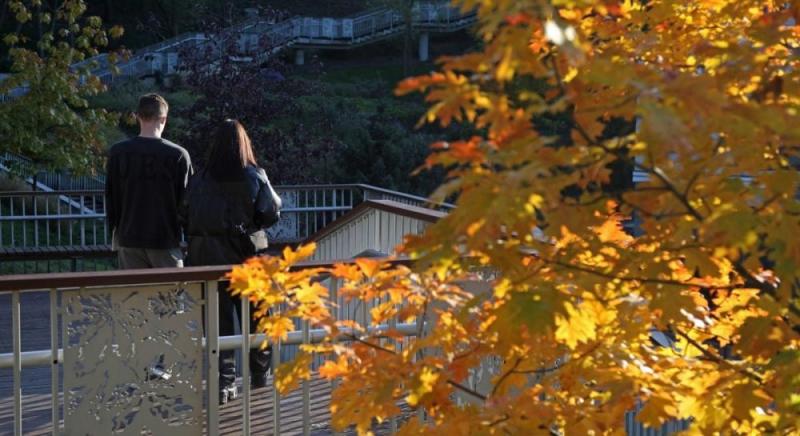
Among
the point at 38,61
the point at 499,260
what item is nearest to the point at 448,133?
the point at 38,61

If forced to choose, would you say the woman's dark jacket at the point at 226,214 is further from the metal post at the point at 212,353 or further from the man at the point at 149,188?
the metal post at the point at 212,353

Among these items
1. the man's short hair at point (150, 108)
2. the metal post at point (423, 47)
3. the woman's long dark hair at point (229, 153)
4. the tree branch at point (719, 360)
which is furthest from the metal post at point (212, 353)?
the metal post at point (423, 47)

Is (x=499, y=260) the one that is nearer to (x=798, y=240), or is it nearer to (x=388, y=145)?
(x=798, y=240)

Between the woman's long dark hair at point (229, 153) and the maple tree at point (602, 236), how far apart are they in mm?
2925

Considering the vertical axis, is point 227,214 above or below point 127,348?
above

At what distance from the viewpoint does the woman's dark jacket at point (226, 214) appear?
6.60 meters

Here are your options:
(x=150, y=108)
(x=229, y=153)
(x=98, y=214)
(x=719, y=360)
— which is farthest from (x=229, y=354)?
(x=98, y=214)

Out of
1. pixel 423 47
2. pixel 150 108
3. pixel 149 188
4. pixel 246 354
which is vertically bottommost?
pixel 246 354

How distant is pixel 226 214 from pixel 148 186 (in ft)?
1.61

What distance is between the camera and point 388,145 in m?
27.0

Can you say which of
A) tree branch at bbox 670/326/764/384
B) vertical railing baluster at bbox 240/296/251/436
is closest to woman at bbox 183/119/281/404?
vertical railing baluster at bbox 240/296/251/436

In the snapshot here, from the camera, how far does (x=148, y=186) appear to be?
21.5 feet

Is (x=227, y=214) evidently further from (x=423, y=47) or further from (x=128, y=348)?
(x=423, y=47)

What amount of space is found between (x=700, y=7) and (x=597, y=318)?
1.21m
